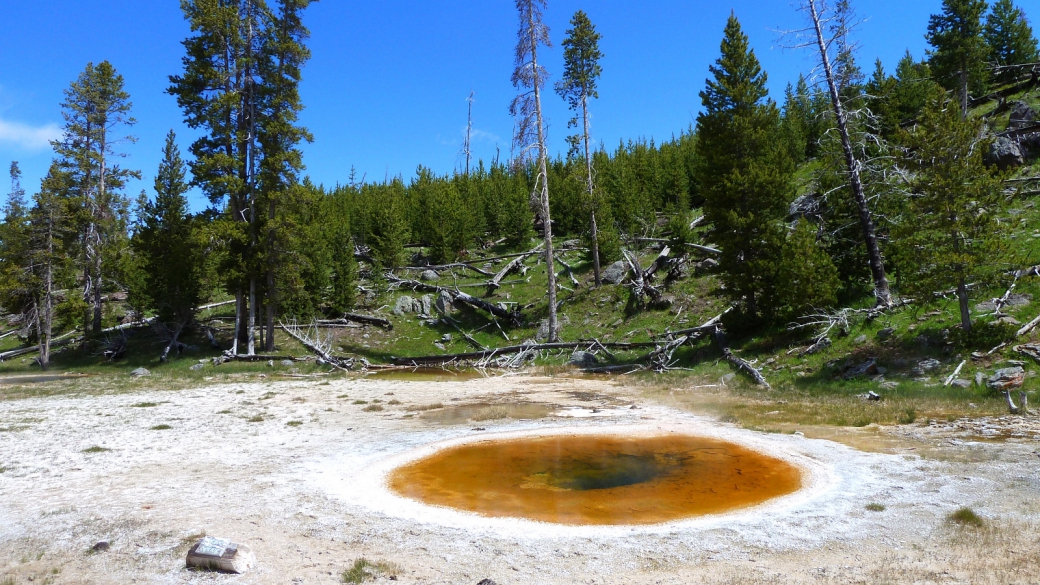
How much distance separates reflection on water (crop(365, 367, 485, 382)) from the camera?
27109 millimetres

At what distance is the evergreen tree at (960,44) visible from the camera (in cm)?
Result: 4362

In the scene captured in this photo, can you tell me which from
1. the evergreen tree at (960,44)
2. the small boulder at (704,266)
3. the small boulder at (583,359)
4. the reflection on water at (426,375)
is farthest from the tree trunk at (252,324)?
Result: the evergreen tree at (960,44)

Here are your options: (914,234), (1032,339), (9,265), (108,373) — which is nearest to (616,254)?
(914,234)

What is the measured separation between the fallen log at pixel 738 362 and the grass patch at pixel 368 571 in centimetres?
1701

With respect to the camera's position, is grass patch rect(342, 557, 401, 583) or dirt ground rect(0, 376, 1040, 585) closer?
grass patch rect(342, 557, 401, 583)

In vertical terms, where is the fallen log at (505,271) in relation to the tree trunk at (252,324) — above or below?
above

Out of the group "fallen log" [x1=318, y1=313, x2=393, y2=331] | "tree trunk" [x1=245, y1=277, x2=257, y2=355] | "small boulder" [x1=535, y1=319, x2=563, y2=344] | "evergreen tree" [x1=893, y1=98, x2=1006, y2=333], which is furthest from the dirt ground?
"fallen log" [x1=318, y1=313, x2=393, y2=331]

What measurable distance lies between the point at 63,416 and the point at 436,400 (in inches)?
447

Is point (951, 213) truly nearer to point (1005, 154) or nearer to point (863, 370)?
point (863, 370)

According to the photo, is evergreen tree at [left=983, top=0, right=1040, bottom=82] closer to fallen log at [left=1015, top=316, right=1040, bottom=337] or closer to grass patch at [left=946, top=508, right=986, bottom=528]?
fallen log at [left=1015, top=316, right=1040, bottom=337]

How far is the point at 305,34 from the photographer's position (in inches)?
1329

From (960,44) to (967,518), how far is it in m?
51.9

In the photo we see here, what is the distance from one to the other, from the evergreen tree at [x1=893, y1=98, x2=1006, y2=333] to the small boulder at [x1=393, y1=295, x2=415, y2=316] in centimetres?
2996

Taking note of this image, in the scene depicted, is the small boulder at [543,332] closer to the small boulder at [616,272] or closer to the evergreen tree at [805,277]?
the small boulder at [616,272]
